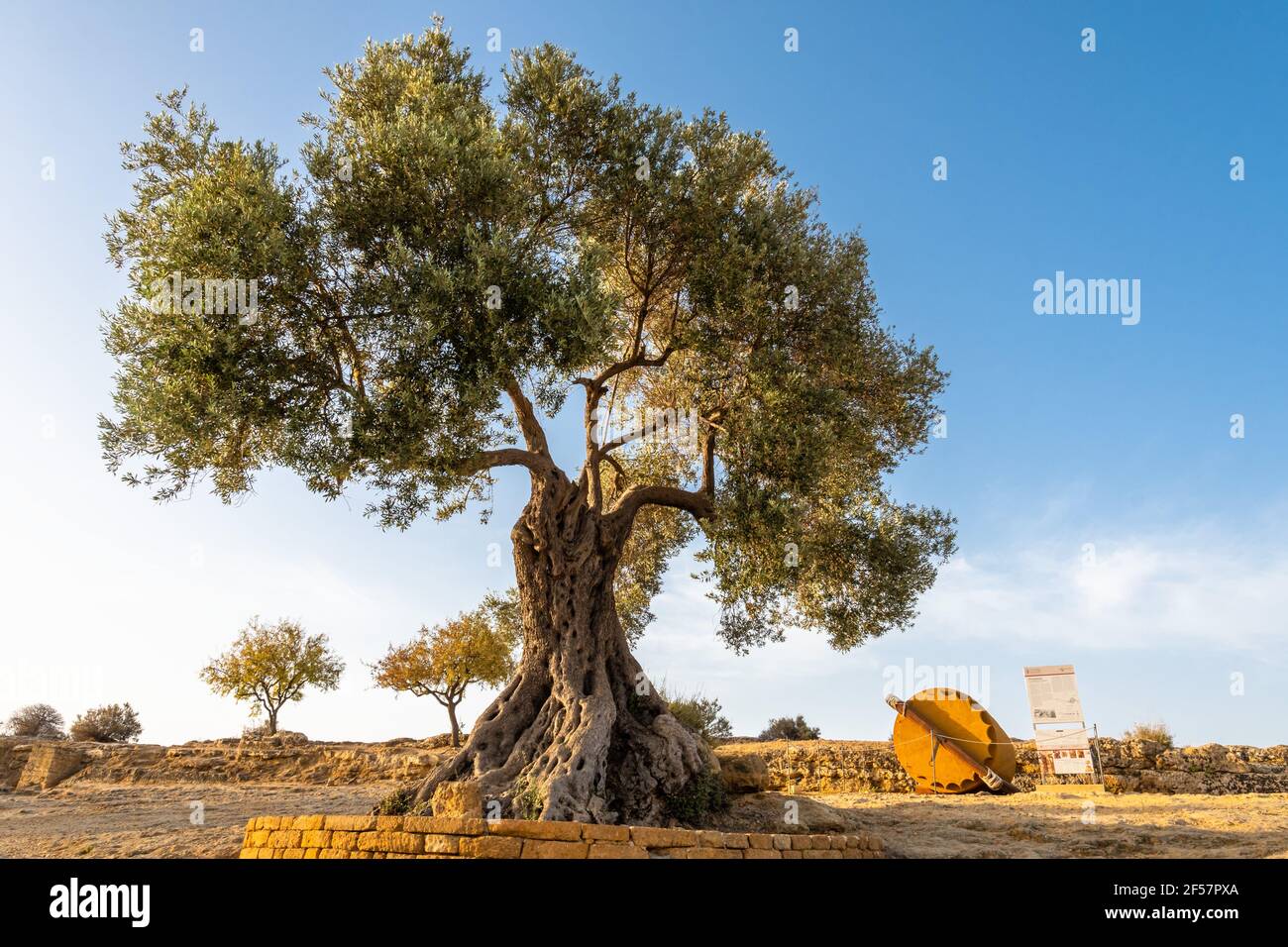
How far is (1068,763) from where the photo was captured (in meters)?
19.1

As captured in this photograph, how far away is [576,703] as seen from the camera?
14.3 m

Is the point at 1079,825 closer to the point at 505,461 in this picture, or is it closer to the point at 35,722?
the point at 505,461

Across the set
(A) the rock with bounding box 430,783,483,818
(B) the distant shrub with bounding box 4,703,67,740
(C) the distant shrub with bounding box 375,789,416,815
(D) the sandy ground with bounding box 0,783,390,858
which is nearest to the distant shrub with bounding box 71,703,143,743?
(B) the distant shrub with bounding box 4,703,67,740

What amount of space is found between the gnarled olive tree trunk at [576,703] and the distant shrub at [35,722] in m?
28.7

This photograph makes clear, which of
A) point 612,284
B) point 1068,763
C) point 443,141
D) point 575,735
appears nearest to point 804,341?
point 612,284

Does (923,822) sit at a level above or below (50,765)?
above

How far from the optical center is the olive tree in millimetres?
12359

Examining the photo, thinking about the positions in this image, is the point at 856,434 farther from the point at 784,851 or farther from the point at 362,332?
the point at 362,332

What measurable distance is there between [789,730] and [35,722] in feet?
102

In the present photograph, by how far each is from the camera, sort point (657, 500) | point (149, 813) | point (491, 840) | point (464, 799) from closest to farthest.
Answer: point (491, 840) < point (464, 799) < point (657, 500) < point (149, 813)

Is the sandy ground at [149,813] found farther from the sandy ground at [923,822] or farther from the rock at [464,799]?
the rock at [464,799]

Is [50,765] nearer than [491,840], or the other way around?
[491,840]

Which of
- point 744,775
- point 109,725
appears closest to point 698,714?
point 744,775

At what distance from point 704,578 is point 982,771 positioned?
811 cm
